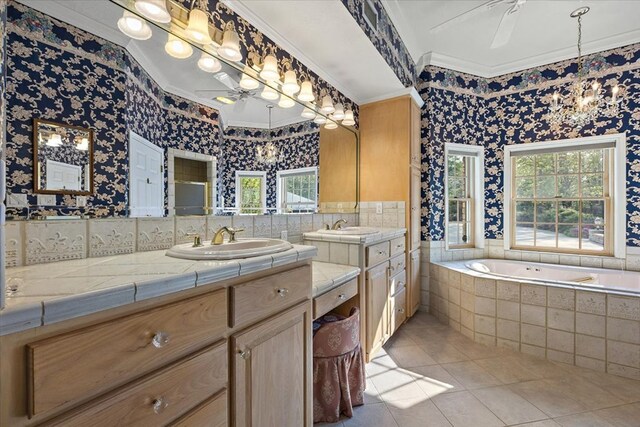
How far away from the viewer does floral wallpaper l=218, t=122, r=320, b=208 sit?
5.46 ft

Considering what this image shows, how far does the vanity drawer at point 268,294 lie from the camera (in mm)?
960

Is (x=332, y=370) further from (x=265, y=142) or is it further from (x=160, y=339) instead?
(x=265, y=142)

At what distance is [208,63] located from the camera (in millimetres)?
1500

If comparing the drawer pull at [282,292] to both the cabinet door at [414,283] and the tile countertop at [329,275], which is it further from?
the cabinet door at [414,283]

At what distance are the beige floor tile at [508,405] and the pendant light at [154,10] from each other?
8.91ft

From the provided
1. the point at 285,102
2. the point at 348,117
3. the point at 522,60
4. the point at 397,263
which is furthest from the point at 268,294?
the point at 522,60

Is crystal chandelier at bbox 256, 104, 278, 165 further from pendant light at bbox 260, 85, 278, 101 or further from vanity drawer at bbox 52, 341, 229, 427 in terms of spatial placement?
vanity drawer at bbox 52, 341, 229, 427

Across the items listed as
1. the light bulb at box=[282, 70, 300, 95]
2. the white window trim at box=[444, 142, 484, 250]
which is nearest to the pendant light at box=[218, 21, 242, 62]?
the light bulb at box=[282, 70, 300, 95]

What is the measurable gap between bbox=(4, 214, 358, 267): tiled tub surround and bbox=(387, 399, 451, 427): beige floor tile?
4.62ft

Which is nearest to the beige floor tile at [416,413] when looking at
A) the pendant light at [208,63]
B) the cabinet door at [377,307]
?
the cabinet door at [377,307]

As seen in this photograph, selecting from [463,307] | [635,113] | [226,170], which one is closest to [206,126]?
[226,170]

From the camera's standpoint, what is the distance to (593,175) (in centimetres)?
309

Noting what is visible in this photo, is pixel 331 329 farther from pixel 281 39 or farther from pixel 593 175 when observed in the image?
pixel 593 175

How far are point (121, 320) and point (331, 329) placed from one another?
1.17m
